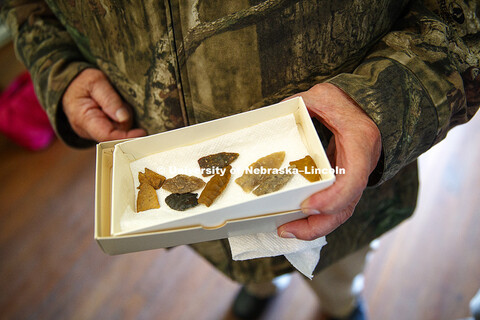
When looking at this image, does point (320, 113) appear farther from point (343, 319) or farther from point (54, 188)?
point (54, 188)

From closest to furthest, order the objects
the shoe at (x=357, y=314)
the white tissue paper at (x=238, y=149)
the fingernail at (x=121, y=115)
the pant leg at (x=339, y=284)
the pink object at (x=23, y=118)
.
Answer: the white tissue paper at (x=238, y=149)
the fingernail at (x=121, y=115)
the pant leg at (x=339, y=284)
the shoe at (x=357, y=314)
the pink object at (x=23, y=118)

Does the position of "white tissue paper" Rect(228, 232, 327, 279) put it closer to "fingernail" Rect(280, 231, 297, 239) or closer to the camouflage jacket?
"fingernail" Rect(280, 231, 297, 239)

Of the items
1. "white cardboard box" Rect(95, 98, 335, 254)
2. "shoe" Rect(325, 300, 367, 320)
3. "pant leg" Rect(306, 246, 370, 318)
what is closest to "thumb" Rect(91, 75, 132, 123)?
"white cardboard box" Rect(95, 98, 335, 254)

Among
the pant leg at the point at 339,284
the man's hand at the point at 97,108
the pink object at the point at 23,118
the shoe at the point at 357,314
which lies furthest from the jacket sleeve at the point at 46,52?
the pink object at the point at 23,118

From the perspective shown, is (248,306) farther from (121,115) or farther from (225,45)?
(225,45)

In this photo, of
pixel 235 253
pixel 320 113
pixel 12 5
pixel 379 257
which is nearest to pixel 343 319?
pixel 379 257

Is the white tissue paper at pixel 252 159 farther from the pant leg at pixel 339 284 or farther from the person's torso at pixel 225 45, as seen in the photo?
the pant leg at pixel 339 284
